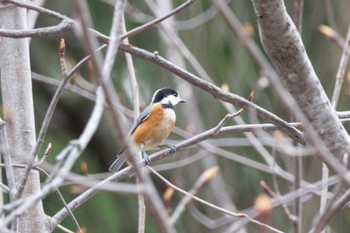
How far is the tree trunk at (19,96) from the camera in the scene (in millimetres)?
2139

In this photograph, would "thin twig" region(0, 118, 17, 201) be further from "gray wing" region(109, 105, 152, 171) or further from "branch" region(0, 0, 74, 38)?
"gray wing" region(109, 105, 152, 171)

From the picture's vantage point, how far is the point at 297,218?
1.17m

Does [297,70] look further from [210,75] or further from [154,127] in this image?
[210,75]

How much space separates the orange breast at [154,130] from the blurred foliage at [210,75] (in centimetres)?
39

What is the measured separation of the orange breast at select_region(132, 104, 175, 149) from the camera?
361cm

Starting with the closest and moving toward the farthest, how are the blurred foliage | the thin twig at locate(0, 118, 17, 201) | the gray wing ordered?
1. the thin twig at locate(0, 118, 17, 201)
2. the gray wing
3. the blurred foliage

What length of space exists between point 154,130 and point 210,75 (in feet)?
3.17

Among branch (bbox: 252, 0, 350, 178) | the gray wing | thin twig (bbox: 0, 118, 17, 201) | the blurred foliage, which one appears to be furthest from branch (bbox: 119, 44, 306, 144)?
the blurred foliage

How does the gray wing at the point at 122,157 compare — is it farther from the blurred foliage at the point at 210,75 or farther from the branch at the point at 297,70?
the branch at the point at 297,70

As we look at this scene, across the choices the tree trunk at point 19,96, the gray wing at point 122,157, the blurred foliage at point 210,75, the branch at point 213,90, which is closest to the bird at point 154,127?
the gray wing at point 122,157

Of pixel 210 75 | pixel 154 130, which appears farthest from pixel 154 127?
pixel 210 75

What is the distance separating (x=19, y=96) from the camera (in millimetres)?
2207

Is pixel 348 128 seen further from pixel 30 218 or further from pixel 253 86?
pixel 30 218

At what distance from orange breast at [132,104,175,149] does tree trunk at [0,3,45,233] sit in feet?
4.60
